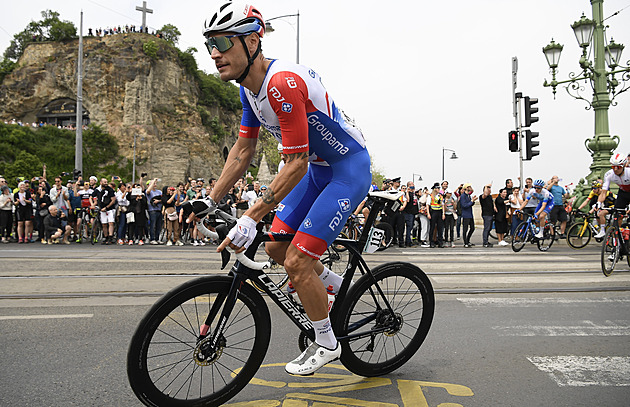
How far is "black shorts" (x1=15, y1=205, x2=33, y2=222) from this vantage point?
47.2ft

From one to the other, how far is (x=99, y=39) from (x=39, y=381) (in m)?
75.7

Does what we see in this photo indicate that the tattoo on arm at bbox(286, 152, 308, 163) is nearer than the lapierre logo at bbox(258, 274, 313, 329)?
Yes

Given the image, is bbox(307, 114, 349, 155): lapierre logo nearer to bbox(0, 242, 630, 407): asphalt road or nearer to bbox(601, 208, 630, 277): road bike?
bbox(0, 242, 630, 407): asphalt road

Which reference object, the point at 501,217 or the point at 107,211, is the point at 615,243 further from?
the point at 107,211

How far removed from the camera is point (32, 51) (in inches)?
2744

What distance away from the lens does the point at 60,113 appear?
7000 cm

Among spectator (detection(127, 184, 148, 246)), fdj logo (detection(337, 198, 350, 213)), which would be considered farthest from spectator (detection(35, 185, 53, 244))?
fdj logo (detection(337, 198, 350, 213))

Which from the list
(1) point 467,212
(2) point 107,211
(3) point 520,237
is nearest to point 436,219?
(1) point 467,212

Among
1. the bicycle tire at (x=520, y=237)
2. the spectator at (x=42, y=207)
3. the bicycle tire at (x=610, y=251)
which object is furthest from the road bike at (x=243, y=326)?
the spectator at (x=42, y=207)

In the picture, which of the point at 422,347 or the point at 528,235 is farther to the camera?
the point at 528,235

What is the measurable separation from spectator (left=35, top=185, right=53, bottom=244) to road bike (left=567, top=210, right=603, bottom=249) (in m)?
15.3

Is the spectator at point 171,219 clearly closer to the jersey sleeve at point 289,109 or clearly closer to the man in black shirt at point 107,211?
the man in black shirt at point 107,211

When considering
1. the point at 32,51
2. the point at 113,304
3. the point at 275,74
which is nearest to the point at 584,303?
the point at 275,74

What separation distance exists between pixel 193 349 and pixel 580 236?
1428 cm
